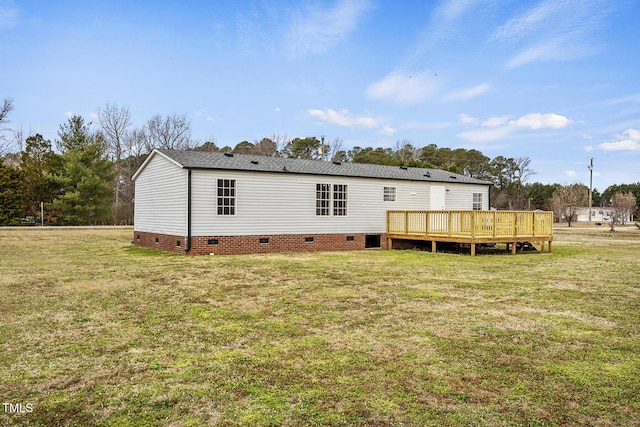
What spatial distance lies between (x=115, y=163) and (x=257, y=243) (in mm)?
30571

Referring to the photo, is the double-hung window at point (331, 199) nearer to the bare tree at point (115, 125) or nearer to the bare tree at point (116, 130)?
the bare tree at point (116, 130)

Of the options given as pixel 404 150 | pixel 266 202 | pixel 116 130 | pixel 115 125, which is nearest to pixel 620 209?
pixel 404 150

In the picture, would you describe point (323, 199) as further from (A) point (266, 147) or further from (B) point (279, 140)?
(B) point (279, 140)

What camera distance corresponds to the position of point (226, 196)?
1469cm

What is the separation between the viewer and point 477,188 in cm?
2045

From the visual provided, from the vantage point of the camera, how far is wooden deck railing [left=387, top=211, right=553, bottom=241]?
575 inches

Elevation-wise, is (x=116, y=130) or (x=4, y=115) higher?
(x=4, y=115)

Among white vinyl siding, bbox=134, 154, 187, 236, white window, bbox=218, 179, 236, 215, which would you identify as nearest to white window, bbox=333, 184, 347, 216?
white window, bbox=218, 179, 236, 215

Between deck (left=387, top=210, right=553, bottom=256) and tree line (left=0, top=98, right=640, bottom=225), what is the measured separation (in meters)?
12.0

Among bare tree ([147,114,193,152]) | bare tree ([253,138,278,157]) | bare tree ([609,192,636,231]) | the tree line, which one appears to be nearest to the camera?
the tree line

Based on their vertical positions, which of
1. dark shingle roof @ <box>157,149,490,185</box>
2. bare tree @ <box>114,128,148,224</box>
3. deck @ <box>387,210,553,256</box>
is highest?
bare tree @ <box>114,128,148,224</box>

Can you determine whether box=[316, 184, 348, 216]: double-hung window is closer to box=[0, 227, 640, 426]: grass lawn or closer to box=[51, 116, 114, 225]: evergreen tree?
box=[0, 227, 640, 426]: grass lawn

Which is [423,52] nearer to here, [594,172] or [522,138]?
[522,138]

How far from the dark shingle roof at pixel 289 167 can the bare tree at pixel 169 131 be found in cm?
2616
